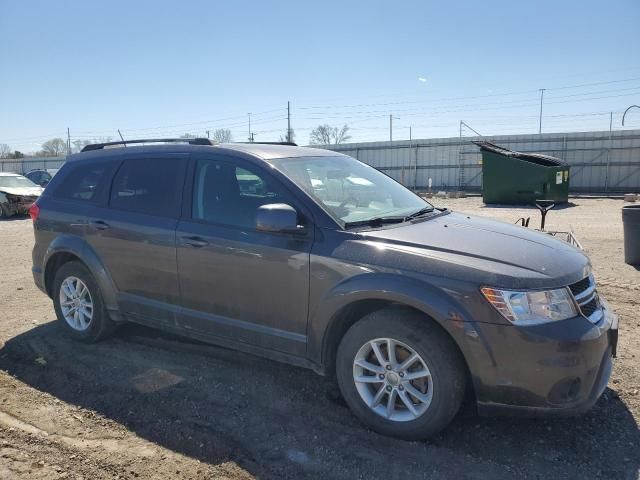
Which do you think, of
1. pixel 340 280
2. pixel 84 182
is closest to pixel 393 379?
pixel 340 280

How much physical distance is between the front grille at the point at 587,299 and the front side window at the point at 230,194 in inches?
73.6

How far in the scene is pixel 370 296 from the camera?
10.2ft

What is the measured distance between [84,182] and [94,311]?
1.21 m

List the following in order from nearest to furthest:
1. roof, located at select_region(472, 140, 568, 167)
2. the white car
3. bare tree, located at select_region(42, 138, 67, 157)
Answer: the white car < roof, located at select_region(472, 140, 568, 167) < bare tree, located at select_region(42, 138, 67, 157)

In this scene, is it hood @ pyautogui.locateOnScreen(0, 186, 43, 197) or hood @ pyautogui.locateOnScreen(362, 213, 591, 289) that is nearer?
hood @ pyautogui.locateOnScreen(362, 213, 591, 289)

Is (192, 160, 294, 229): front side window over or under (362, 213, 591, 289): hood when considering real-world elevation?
over

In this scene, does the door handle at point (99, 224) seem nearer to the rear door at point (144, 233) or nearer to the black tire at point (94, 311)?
the rear door at point (144, 233)

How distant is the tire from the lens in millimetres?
2971

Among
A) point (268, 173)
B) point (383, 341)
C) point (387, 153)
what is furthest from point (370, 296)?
point (387, 153)

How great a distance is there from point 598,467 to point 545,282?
3.54 feet

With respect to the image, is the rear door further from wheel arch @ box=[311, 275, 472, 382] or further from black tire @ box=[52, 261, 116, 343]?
wheel arch @ box=[311, 275, 472, 382]

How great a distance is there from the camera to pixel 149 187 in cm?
434

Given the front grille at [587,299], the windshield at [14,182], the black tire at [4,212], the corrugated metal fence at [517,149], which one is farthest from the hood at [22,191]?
the corrugated metal fence at [517,149]

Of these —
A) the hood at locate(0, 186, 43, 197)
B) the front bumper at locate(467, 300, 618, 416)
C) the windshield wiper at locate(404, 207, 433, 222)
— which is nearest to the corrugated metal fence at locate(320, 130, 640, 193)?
the hood at locate(0, 186, 43, 197)
